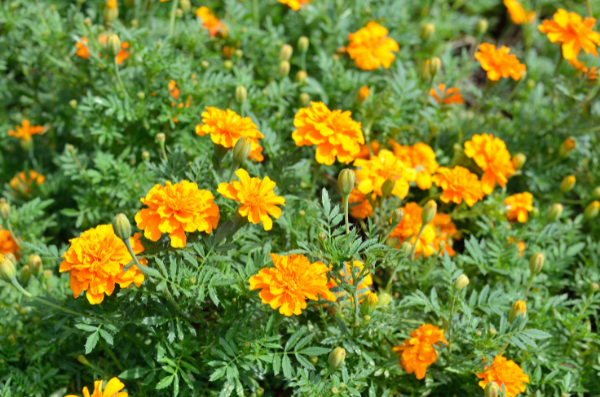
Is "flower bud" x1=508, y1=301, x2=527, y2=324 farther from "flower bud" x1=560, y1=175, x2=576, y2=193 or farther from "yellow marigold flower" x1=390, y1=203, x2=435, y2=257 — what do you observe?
"flower bud" x1=560, y1=175, x2=576, y2=193

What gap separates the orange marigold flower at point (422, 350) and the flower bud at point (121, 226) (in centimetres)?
103

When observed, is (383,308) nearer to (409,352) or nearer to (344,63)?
(409,352)

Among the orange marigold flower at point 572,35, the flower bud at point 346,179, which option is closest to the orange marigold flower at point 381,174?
the flower bud at point 346,179

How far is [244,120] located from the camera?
1.84 m

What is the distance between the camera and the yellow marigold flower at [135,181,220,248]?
62.9 inches

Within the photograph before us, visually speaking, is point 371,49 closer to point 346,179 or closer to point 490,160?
point 490,160

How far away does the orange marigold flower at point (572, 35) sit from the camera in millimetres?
2410

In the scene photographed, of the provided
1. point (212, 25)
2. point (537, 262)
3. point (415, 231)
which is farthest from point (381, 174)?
point (212, 25)

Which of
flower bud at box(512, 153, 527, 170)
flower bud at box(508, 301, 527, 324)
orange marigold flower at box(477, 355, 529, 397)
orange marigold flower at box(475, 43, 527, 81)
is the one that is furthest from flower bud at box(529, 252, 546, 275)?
orange marigold flower at box(475, 43, 527, 81)

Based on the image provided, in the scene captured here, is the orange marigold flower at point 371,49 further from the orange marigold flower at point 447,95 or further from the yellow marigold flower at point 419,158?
the yellow marigold flower at point 419,158

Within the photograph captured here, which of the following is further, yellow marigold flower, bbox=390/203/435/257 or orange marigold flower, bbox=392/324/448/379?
yellow marigold flower, bbox=390/203/435/257

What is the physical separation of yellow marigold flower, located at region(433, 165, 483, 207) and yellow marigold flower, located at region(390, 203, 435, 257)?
0.13m

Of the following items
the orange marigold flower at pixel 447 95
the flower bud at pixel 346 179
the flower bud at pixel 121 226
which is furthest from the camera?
the orange marigold flower at pixel 447 95

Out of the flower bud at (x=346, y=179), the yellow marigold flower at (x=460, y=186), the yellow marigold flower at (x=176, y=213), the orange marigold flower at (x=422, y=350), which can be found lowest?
the orange marigold flower at (x=422, y=350)
